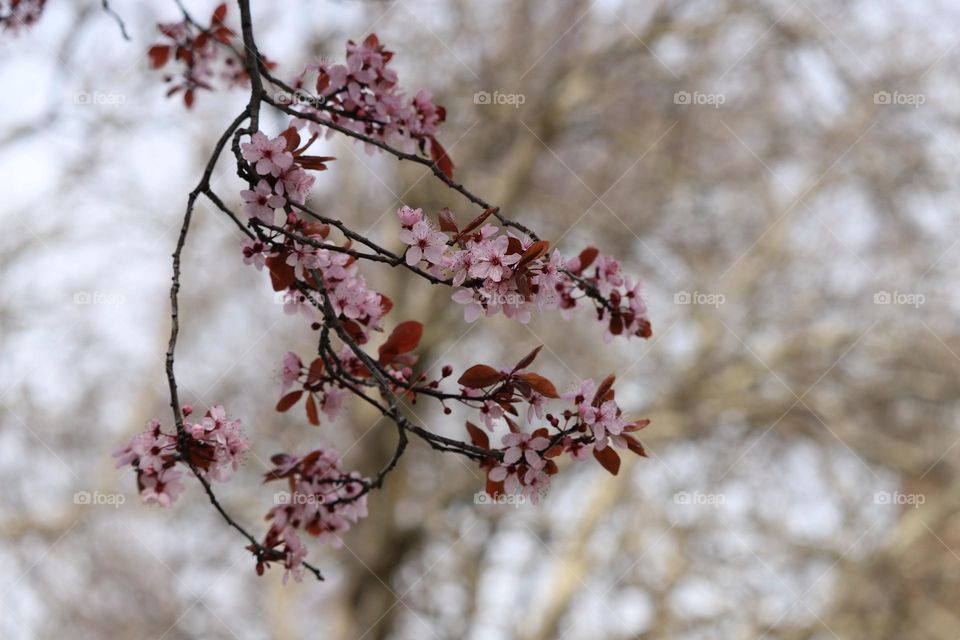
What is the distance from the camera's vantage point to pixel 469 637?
7.34 m

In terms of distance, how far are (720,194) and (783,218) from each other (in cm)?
62

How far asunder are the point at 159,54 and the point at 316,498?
142cm

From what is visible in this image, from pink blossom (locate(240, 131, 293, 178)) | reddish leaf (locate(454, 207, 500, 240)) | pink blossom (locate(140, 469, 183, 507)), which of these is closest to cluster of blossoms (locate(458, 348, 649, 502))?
reddish leaf (locate(454, 207, 500, 240))

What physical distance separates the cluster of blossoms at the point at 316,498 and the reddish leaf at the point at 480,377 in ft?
1.57

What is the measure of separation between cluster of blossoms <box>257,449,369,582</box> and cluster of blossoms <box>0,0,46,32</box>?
5.46ft

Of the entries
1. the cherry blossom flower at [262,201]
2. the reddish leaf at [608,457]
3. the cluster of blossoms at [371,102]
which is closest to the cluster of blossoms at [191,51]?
the cluster of blossoms at [371,102]

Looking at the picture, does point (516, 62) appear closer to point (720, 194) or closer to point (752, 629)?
point (720, 194)

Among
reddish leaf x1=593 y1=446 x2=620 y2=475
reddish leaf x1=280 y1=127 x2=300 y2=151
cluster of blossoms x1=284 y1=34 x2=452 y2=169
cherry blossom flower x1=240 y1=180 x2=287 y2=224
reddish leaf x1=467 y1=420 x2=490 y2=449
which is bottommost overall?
reddish leaf x1=593 y1=446 x2=620 y2=475

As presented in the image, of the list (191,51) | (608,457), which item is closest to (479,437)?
(608,457)

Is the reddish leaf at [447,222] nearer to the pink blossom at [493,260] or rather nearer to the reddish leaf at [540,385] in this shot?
the pink blossom at [493,260]

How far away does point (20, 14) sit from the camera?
8.75 ft

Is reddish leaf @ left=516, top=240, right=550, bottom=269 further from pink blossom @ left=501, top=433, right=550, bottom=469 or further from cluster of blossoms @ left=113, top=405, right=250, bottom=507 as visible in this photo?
cluster of blossoms @ left=113, top=405, right=250, bottom=507

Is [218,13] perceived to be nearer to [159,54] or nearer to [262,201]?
[159,54]

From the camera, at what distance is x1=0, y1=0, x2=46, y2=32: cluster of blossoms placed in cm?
261
